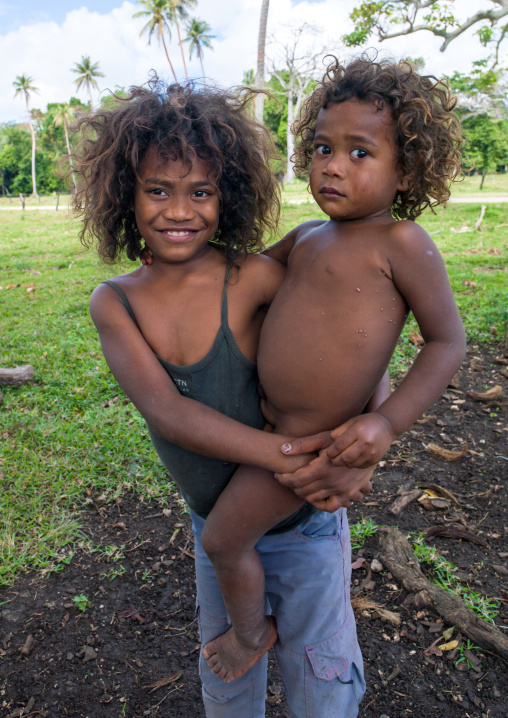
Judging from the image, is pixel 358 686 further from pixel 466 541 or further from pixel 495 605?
pixel 466 541

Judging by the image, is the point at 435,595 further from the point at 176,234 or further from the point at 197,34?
the point at 197,34

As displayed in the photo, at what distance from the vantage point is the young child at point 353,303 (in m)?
1.35

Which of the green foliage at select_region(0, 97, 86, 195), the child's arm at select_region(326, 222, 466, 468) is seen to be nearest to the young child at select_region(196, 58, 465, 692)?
the child's arm at select_region(326, 222, 466, 468)

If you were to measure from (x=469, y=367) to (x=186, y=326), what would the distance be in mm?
3736

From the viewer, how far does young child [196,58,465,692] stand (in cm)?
135

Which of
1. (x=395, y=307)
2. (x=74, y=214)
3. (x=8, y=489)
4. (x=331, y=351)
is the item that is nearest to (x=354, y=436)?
(x=331, y=351)

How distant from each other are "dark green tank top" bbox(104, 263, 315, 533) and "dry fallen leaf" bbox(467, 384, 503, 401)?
2972mm

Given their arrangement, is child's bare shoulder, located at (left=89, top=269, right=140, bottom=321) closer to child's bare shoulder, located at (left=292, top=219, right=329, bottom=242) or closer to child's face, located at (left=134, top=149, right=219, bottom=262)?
child's face, located at (left=134, top=149, right=219, bottom=262)

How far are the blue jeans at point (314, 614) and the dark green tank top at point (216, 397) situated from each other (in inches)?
2.9

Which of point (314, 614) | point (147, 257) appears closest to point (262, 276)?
point (147, 257)

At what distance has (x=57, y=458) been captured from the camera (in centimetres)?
343

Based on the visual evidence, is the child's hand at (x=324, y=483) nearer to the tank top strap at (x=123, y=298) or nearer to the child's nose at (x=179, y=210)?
the tank top strap at (x=123, y=298)

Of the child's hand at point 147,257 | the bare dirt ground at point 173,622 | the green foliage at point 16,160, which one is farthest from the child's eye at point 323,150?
the green foliage at point 16,160

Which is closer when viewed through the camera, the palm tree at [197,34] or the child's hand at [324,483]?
the child's hand at [324,483]
